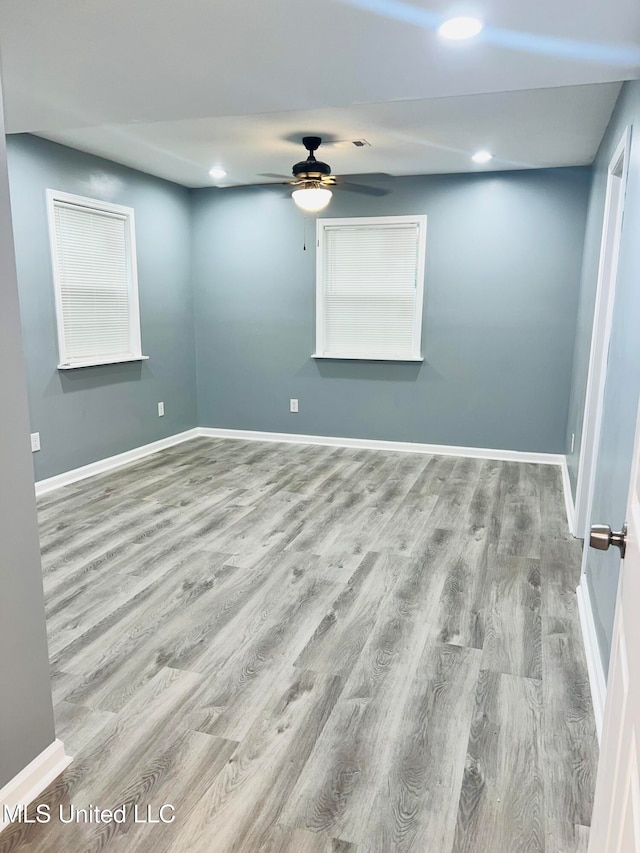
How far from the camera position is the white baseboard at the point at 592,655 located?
6.28 ft

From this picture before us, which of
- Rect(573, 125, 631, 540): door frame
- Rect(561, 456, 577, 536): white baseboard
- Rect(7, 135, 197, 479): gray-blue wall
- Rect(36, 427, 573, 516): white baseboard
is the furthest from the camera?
Rect(36, 427, 573, 516): white baseboard

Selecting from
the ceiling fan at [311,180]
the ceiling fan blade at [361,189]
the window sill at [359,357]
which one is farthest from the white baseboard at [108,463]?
the ceiling fan blade at [361,189]

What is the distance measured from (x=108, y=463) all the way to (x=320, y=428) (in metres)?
2.01

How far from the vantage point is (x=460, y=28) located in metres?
1.93

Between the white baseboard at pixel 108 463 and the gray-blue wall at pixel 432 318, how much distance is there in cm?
48

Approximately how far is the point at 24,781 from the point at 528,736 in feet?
4.83

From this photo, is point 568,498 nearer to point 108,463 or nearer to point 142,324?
point 108,463

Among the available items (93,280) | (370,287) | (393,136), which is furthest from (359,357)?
(93,280)

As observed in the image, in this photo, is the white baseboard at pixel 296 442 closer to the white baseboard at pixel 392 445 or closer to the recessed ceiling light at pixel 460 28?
the white baseboard at pixel 392 445

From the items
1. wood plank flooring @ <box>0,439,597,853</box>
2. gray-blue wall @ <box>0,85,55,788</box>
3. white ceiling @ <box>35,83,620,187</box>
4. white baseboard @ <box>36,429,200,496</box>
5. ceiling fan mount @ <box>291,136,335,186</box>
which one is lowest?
wood plank flooring @ <box>0,439,597,853</box>

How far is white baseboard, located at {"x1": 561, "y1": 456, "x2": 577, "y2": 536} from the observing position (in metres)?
3.60

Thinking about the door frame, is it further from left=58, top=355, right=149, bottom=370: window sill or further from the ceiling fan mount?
left=58, top=355, right=149, bottom=370: window sill

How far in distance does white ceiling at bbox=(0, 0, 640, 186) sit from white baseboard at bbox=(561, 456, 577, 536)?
2327mm

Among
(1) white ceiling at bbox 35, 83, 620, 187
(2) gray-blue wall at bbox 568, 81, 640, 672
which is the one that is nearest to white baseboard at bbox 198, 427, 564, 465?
(1) white ceiling at bbox 35, 83, 620, 187
